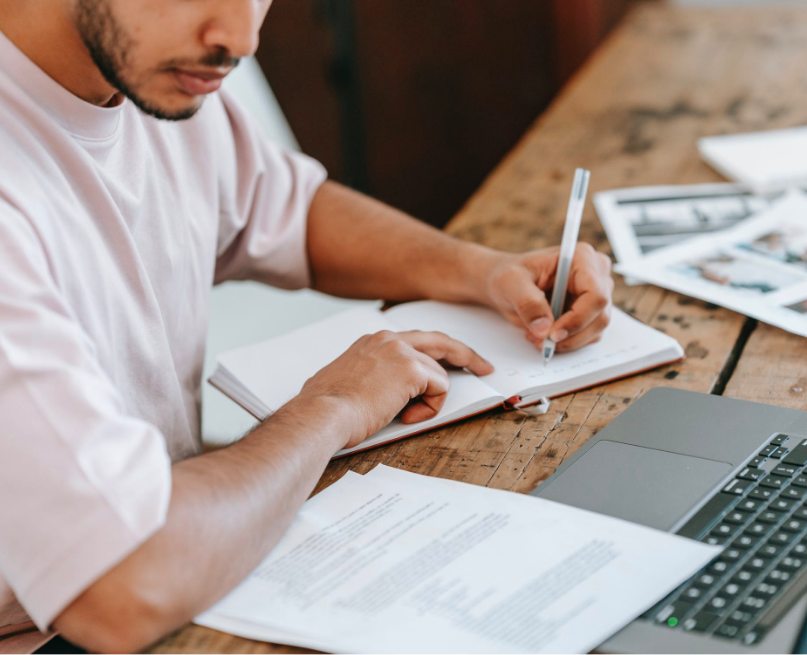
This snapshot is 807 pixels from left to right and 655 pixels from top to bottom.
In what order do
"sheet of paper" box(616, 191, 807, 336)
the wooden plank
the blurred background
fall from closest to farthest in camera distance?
the wooden plank → "sheet of paper" box(616, 191, 807, 336) → the blurred background

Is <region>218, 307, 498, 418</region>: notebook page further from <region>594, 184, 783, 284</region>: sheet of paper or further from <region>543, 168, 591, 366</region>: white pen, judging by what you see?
<region>594, 184, 783, 284</region>: sheet of paper

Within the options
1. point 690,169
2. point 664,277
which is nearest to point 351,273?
point 664,277

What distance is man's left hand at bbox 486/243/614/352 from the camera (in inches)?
38.5

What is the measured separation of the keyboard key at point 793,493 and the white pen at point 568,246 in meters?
0.31

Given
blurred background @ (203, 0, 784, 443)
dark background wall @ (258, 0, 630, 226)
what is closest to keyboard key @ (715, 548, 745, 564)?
blurred background @ (203, 0, 784, 443)

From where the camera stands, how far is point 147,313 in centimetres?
92

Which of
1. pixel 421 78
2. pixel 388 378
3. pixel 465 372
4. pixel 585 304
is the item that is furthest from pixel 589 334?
pixel 421 78

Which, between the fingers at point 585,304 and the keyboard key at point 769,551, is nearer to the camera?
the keyboard key at point 769,551

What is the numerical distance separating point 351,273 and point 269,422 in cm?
51

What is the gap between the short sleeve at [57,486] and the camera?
2.00 ft

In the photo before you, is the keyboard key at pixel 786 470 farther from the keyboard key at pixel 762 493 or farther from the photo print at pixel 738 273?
the photo print at pixel 738 273

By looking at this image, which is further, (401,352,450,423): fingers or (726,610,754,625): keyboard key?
(401,352,450,423): fingers

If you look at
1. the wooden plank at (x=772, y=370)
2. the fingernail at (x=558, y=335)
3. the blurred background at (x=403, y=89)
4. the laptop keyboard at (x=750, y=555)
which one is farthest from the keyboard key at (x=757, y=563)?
the blurred background at (x=403, y=89)

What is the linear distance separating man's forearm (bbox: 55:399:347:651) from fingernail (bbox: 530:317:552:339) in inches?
11.1
